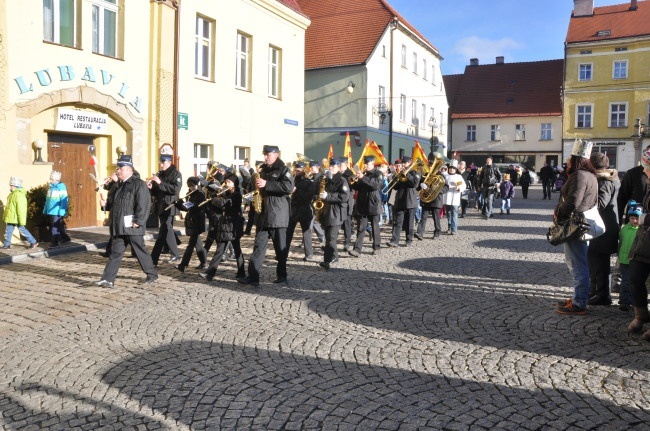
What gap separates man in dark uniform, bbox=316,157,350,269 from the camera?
9719mm

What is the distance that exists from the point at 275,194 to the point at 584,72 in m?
46.5

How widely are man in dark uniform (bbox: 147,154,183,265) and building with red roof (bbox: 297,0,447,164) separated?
67.5 ft

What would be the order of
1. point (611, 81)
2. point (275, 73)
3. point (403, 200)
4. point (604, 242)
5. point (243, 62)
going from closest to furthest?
point (604, 242)
point (403, 200)
point (243, 62)
point (275, 73)
point (611, 81)

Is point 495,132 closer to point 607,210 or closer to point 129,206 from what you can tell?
point 607,210

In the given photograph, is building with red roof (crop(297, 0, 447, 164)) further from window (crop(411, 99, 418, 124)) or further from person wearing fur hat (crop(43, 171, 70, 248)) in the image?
person wearing fur hat (crop(43, 171, 70, 248))

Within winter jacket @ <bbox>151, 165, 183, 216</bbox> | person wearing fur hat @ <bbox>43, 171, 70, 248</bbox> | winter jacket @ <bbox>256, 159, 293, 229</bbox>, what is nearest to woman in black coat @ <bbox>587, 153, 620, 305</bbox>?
winter jacket @ <bbox>256, 159, 293, 229</bbox>

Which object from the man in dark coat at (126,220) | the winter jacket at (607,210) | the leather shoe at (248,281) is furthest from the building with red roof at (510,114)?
the man in dark coat at (126,220)

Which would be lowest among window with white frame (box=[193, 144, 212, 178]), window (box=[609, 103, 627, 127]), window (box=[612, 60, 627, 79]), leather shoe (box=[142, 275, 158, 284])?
leather shoe (box=[142, 275, 158, 284])

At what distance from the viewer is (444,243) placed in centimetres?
1281

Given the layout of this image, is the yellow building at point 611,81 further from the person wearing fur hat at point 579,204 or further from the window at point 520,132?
the person wearing fur hat at point 579,204

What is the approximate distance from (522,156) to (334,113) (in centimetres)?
2736

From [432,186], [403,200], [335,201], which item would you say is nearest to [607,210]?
[335,201]

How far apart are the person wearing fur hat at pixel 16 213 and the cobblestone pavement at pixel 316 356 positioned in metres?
3.19

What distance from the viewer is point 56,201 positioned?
11.8m
